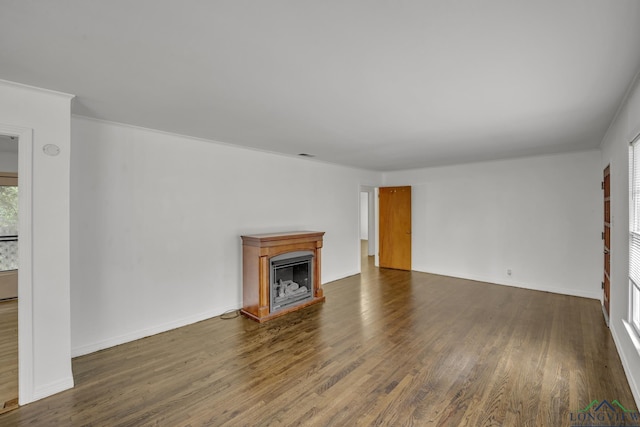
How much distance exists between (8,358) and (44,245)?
1.59 m

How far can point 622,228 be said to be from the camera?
2.66 m

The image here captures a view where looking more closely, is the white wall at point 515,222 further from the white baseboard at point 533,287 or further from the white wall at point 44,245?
the white wall at point 44,245

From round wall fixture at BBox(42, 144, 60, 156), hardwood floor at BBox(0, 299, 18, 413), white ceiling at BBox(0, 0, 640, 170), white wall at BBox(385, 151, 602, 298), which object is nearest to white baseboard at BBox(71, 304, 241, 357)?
hardwood floor at BBox(0, 299, 18, 413)

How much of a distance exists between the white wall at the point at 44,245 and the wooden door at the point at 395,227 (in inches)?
230

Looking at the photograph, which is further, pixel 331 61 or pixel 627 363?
pixel 627 363

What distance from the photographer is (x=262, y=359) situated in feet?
9.23

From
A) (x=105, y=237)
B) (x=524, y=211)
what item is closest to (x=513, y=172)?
(x=524, y=211)

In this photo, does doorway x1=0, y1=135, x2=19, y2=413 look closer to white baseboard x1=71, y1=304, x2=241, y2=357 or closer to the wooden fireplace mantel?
white baseboard x1=71, y1=304, x2=241, y2=357

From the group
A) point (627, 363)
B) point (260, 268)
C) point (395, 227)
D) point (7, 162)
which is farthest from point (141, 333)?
point (395, 227)

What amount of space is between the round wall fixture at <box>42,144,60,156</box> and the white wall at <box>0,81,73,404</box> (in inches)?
1.0

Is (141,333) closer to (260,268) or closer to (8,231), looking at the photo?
(260,268)

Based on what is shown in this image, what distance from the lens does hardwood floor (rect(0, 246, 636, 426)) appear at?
2061 mm

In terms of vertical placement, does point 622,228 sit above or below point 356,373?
above

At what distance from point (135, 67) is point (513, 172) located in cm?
581
